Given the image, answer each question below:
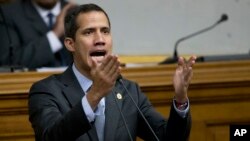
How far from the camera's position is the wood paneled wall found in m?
4.05

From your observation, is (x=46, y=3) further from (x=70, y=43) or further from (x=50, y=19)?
(x=70, y=43)

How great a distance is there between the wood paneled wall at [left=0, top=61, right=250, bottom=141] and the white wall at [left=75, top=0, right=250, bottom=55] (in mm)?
1548

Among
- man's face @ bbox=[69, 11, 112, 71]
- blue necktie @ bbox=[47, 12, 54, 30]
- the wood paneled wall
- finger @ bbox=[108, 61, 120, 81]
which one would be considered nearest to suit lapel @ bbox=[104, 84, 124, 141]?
man's face @ bbox=[69, 11, 112, 71]

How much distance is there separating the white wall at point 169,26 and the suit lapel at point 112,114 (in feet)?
8.33

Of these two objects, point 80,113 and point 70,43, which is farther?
point 70,43

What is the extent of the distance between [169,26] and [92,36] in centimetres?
275

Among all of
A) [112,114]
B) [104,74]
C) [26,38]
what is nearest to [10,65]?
[26,38]

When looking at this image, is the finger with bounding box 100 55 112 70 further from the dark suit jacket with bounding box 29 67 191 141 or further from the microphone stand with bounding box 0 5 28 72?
the microphone stand with bounding box 0 5 28 72

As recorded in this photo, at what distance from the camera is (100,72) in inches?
107

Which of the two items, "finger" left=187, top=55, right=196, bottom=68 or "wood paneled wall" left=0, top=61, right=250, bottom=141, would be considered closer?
"finger" left=187, top=55, right=196, bottom=68

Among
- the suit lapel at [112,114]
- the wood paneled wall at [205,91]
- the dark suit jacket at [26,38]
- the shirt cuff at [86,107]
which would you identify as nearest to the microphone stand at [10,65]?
the dark suit jacket at [26,38]

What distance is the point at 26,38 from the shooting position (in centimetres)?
493

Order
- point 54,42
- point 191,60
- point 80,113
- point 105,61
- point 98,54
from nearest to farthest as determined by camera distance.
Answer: point 105,61 < point 80,113 < point 191,60 < point 98,54 < point 54,42

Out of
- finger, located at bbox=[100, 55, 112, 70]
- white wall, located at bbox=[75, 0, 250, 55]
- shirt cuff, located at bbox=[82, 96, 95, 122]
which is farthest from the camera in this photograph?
white wall, located at bbox=[75, 0, 250, 55]
